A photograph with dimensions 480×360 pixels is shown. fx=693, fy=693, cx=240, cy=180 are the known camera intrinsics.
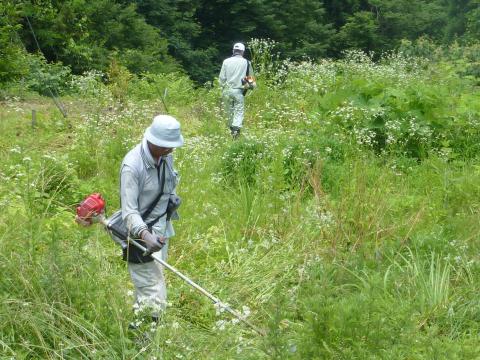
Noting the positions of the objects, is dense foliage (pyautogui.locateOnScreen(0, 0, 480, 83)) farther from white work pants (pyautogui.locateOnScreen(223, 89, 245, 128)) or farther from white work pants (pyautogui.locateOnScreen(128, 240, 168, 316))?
white work pants (pyautogui.locateOnScreen(128, 240, 168, 316))

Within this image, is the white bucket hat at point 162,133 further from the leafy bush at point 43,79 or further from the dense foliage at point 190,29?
the leafy bush at point 43,79

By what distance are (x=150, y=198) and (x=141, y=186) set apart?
128 mm

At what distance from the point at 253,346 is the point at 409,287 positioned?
1562 millimetres

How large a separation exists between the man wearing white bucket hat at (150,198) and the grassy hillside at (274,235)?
7.2 inches

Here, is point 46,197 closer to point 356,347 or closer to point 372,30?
point 356,347

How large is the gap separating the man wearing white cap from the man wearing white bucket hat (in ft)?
21.5

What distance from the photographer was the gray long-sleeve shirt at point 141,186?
4.44 meters

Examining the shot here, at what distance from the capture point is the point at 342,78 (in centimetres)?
1321

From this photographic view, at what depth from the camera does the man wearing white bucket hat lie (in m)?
4.41

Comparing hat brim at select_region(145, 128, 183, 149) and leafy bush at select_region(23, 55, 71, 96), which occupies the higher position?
hat brim at select_region(145, 128, 183, 149)

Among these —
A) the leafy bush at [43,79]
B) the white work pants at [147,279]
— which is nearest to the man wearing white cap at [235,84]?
the leafy bush at [43,79]

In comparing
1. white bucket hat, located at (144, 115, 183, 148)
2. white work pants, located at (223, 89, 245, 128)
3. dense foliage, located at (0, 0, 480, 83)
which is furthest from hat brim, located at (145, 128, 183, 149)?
dense foliage, located at (0, 0, 480, 83)

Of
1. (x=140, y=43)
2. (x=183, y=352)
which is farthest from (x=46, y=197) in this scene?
(x=140, y=43)

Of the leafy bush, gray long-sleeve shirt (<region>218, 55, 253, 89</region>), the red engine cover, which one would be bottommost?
the leafy bush
